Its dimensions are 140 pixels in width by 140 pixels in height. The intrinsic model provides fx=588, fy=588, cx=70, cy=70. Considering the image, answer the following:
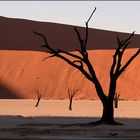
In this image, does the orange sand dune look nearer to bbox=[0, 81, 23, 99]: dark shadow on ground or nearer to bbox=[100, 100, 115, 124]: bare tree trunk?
bbox=[0, 81, 23, 99]: dark shadow on ground

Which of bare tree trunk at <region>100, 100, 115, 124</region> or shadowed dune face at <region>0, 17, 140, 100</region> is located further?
shadowed dune face at <region>0, 17, 140, 100</region>

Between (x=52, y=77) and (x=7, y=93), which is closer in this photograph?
(x=7, y=93)

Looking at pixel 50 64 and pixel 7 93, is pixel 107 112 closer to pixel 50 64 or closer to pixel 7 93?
pixel 7 93

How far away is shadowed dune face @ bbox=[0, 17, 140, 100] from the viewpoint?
81.0m

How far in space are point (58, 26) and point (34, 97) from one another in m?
40.6

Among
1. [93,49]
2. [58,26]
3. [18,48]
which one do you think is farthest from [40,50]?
[58,26]

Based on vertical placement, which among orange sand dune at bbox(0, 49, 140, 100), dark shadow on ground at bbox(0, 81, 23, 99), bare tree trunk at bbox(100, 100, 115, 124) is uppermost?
orange sand dune at bbox(0, 49, 140, 100)

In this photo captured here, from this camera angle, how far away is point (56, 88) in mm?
82250

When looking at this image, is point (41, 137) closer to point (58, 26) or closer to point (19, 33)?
point (19, 33)

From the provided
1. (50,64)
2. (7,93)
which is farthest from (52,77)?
(7,93)

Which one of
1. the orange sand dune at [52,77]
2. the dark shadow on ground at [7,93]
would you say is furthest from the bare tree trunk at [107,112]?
the orange sand dune at [52,77]

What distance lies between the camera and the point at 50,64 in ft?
296

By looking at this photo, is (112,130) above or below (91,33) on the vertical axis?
below


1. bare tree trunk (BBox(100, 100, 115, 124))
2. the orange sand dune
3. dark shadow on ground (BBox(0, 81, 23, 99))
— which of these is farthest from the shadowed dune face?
bare tree trunk (BBox(100, 100, 115, 124))
